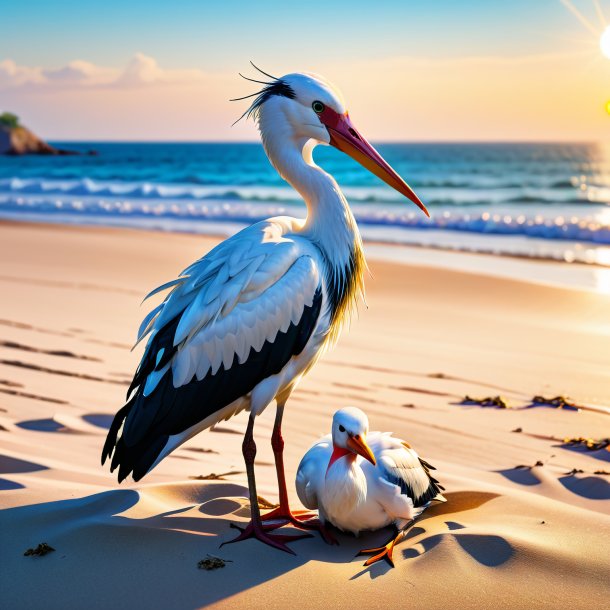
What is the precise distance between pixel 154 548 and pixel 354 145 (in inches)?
87.0

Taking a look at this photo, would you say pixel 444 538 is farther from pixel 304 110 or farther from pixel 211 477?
pixel 304 110

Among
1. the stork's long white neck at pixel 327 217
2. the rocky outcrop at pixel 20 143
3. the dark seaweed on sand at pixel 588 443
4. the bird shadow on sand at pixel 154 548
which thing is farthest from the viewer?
the rocky outcrop at pixel 20 143

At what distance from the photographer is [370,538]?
11.4 ft

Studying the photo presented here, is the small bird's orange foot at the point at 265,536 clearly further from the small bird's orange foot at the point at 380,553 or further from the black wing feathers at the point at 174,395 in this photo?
the black wing feathers at the point at 174,395

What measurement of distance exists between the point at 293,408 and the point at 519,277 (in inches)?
246

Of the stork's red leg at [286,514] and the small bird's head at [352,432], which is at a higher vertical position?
the small bird's head at [352,432]

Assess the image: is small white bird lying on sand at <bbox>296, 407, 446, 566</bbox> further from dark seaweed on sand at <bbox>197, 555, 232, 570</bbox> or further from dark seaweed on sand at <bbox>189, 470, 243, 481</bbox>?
dark seaweed on sand at <bbox>189, 470, 243, 481</bbox>

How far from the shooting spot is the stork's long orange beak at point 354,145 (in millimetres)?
4090

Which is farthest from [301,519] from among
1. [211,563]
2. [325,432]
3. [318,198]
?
[318,198]

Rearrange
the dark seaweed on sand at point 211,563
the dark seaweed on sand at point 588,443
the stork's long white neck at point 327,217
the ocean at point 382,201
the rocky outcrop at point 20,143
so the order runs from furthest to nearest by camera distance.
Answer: the rocky outcrop at point 20,143 < the ocean at point 382,201 < the dark seaweed on sand at point 588,443 < the stork's long white neck at point 327,217 < the dark seaweed on sand at point 211,563

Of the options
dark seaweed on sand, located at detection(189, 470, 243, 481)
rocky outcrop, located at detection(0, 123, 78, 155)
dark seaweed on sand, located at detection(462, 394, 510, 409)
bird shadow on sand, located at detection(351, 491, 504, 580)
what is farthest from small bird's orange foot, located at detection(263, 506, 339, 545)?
rocky outcrop, located at detection(0, 123, 78, 155)

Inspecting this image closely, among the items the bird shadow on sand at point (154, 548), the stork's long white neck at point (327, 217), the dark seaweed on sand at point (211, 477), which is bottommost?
the dark seaweed on sand at point (211, 477)

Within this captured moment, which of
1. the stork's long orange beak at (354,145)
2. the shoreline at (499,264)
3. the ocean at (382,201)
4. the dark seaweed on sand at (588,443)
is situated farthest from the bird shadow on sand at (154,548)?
the ocean at (382,201)

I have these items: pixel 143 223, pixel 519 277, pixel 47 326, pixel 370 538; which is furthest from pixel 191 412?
pixel 143 223
